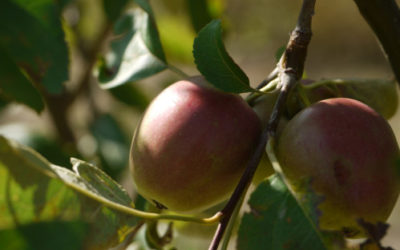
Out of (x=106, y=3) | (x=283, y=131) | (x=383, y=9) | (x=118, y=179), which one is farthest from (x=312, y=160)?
(x=118, y=179)

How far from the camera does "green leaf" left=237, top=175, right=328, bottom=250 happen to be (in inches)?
19.8

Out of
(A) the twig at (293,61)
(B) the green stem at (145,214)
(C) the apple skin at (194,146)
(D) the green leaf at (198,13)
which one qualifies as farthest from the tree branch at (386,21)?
(D) the green leaf at (198,13)

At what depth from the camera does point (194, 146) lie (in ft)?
1.85

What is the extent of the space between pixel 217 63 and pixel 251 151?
0.35 ft

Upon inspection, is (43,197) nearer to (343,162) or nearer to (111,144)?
(343,162)

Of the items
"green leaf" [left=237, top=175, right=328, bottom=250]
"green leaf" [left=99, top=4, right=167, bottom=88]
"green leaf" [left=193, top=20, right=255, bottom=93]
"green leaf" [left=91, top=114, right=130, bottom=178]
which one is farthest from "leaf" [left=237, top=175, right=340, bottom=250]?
"green leaf" [left=91, top=114, right=130, bottom=178]

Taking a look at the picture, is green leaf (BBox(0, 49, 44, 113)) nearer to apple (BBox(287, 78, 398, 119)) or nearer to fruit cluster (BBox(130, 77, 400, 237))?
fruit cluster (BBox(130, 77, 400, 237))

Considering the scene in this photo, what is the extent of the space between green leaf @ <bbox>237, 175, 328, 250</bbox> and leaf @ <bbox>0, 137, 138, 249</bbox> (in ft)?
0.44

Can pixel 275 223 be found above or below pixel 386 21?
below

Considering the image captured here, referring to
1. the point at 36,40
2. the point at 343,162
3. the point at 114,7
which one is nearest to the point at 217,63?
the point at 343,162

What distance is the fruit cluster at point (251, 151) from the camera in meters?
0.52

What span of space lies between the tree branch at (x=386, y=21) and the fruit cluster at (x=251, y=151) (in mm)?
89

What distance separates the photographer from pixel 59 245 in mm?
469

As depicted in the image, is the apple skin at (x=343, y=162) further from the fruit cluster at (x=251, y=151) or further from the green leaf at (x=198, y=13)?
the green leaf at (x=198, y=13)
